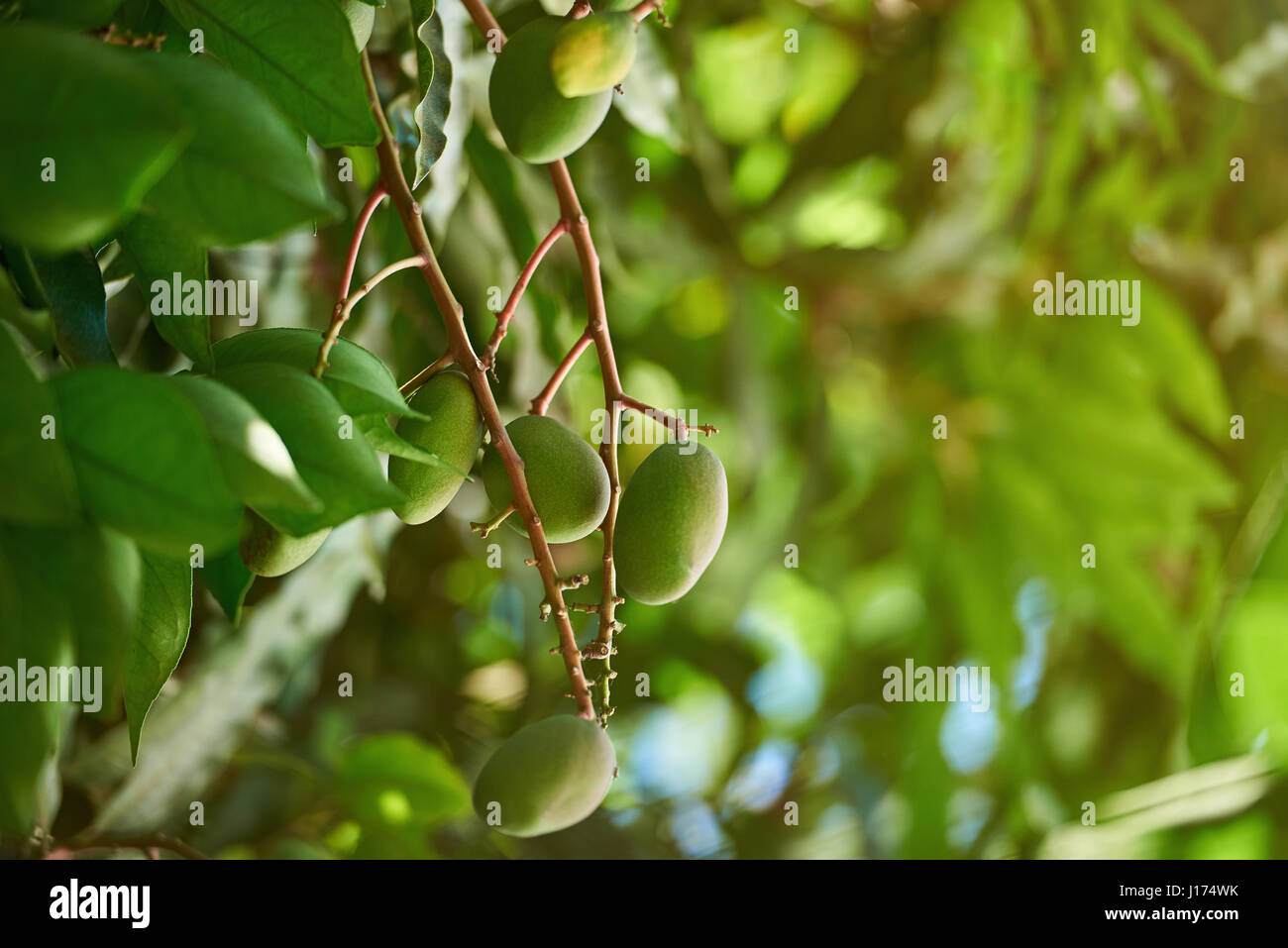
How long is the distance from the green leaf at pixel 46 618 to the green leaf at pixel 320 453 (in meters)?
0.04

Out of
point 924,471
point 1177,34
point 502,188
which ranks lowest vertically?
point 924,471

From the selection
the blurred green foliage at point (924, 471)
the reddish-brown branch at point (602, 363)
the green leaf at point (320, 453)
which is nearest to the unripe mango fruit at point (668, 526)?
the reddish-brown branch at point (602, 363)

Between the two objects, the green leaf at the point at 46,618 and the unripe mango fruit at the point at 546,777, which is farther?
the unripe mango fruit at the point at 546,777

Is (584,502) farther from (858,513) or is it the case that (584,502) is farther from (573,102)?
(858,513)

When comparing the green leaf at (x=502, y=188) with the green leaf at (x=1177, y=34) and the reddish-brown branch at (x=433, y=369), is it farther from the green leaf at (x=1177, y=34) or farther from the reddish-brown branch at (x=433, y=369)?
the green leaf at (x=1177, y=34)

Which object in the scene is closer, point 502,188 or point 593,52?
point 593,52

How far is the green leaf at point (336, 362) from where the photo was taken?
234 mm

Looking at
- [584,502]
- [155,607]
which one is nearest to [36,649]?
[155,607]

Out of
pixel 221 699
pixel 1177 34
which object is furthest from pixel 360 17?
pixel 1177 34

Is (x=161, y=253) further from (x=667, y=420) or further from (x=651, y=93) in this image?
(x=651, y=93)

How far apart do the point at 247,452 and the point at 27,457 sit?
0.03 meters

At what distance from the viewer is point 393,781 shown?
2.06 ft

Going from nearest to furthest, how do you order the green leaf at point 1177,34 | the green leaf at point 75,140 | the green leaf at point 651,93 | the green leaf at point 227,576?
the green leaf at point 75,140
the green leaf at point 227,576
the green leaf at point 651,93
the green leaf at point 1177,34

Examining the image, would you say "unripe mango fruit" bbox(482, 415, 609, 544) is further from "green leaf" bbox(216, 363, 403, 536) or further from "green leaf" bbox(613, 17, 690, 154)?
"green leaf" bbox(613, 17, 690, 154)
